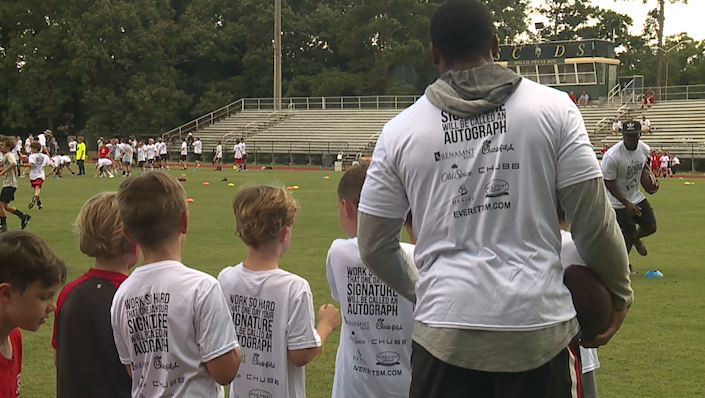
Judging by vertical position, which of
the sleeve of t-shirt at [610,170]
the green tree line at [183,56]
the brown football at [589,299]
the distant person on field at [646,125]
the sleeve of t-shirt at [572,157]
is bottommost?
the distant person on field at [646,125]

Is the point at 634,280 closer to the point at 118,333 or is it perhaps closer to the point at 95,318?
the point at 95,318

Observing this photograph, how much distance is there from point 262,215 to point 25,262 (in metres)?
1.02

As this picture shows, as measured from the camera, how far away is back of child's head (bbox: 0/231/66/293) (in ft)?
11.6

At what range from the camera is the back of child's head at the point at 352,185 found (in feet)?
14.1

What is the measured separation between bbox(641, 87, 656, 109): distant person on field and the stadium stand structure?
1.52 feet

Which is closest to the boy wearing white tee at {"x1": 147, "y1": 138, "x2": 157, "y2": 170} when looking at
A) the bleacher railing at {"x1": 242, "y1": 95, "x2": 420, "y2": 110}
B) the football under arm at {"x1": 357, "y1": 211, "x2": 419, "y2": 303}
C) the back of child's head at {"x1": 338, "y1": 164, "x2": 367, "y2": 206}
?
the bleacher railing at {"x1": 242, "y1": 95, "x2": 420, "y2": 110}

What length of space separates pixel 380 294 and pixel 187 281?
111cm

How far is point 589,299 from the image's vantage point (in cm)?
317

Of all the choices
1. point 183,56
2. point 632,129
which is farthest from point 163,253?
point 183,56

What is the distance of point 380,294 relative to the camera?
164 inches

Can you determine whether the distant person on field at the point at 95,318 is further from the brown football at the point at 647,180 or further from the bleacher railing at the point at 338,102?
the bleacher railing at the point at 338,102

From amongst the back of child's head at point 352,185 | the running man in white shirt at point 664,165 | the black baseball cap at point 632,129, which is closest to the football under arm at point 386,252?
the back of child's head at point 352,185

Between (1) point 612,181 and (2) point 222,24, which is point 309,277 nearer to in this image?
(1) point 612,181

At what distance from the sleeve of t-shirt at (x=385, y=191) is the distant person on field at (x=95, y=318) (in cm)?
119
